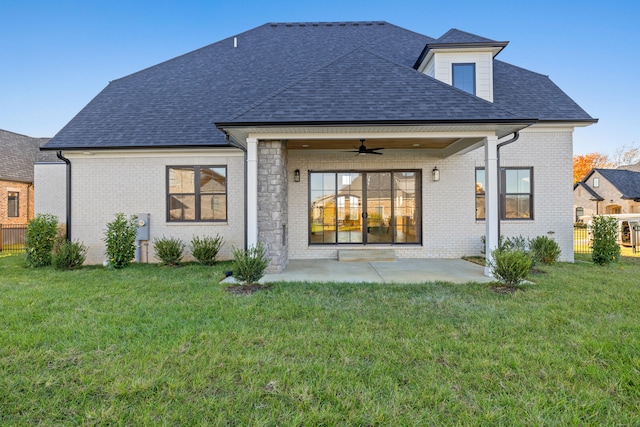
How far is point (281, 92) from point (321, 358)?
5665 mm

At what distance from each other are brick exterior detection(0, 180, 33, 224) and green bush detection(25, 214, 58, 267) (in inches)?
424

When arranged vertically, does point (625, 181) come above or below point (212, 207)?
above

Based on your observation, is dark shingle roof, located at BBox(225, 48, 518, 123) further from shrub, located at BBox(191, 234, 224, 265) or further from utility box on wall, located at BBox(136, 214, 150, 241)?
utility box on wall, located at BBox(136, 214, 150, 241)

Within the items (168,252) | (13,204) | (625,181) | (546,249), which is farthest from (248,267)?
(625,181)

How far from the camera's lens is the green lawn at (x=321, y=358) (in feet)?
7.41

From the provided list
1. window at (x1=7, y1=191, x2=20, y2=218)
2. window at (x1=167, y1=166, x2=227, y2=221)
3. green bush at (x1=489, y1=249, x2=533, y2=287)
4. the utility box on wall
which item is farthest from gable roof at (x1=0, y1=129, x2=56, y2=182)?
green bush at (x1=489, y1=249, x2=533, y2=287)

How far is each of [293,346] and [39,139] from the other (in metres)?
25.3

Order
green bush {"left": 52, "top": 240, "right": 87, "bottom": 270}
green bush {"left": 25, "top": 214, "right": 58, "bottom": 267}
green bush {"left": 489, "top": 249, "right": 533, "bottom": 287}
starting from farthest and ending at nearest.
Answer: green bush {"left": 25, "top": 214, "right": 58, "bottom": 267} < green bush {"left": 52, "top": 240, "right": 87, "bottom": 270} < green bush {"left": 489, "top": 249, "right": 533, "bottom": 287}

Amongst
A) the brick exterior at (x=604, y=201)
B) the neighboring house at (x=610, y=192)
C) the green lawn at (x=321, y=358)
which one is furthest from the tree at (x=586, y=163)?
the green lawn at (x=321, y=358)

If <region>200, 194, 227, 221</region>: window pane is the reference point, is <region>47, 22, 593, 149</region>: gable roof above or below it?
above

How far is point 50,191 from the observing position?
9859mm

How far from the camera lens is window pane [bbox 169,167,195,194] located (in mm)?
9266

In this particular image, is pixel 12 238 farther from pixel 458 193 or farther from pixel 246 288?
pixel 458 193

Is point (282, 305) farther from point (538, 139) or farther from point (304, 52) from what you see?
point (304, 52)
